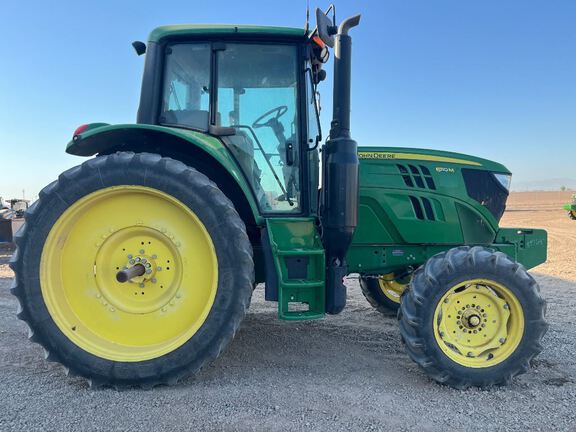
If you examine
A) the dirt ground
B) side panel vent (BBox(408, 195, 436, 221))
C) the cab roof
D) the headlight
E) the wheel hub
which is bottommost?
the dirt ground

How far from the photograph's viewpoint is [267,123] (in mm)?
3135

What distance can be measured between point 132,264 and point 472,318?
2.25 metres

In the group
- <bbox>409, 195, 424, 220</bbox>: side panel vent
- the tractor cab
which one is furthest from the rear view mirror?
<bbox>409, 195, 424, 220</bbox>: side panel vent

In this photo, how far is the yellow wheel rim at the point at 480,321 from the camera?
275 cm

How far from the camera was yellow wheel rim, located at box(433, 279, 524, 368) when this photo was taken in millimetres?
2754

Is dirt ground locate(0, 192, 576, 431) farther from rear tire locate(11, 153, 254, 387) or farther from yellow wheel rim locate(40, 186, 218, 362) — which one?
yellow wheel rim locate(40, 186, 218, 362)

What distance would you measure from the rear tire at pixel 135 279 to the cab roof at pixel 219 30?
103cm

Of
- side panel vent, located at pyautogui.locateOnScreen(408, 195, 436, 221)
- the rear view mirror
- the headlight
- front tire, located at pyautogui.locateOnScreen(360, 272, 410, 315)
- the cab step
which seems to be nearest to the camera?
the rear view mirror

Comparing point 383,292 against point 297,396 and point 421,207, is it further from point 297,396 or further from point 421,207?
point 297,396

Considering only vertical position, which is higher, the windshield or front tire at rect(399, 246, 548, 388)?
the windshield

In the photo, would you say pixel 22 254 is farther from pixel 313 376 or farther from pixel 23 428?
pixel 313 376

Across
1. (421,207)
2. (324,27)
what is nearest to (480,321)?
(421,207)

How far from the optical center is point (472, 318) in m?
2.77

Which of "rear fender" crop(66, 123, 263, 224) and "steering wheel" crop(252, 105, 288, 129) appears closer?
"rear fender" crop(66, 123, 263, 224)
